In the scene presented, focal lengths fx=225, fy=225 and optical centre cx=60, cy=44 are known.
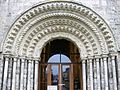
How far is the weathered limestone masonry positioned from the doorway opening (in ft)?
2.06

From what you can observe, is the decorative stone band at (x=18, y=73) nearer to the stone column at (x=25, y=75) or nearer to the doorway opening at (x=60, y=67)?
the stone column at (x=25, y=75)

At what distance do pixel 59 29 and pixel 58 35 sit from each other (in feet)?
0.75

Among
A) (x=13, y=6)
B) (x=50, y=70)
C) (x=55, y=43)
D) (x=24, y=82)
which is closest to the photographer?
(x=24, y=82)

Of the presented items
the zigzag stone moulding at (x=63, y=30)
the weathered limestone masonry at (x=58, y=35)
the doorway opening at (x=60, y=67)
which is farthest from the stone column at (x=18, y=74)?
the doorway opening at (x=60, y=67)

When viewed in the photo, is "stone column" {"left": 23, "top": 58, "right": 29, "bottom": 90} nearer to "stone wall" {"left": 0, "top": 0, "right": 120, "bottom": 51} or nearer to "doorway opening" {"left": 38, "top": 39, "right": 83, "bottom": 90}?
"doorway opening" {"left": 38, "top": 39, "right": 83, "bottom": 90}

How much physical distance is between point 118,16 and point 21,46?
3.60m

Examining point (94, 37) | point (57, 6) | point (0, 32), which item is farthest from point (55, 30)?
point (0, 32)

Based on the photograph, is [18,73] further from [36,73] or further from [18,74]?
[36,73]

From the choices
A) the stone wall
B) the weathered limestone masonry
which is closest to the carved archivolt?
the weathered limestone masonry

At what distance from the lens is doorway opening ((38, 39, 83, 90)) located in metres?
8.48

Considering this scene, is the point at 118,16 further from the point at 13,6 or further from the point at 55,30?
the point at 13,6

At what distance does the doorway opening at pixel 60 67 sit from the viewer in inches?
334

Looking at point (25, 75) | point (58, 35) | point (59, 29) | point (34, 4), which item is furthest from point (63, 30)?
point (25, 75)

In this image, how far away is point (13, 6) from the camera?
8156mm
